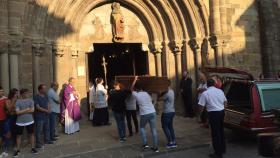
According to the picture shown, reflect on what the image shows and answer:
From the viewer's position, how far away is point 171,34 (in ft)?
43.1

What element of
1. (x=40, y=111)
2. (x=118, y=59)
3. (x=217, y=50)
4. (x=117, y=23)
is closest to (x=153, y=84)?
(x=40, y=111)

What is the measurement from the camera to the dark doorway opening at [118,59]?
45.8 ft

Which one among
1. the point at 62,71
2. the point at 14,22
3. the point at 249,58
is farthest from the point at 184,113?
the point at 14,22

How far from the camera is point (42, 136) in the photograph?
9.12m

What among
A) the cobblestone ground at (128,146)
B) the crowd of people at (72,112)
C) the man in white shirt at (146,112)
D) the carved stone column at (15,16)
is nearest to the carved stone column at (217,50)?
the crowd of people at (72,112)

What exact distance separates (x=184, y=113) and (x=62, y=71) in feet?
14.4

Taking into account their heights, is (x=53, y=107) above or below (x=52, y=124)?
above

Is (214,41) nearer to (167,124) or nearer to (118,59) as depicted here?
(118,59)

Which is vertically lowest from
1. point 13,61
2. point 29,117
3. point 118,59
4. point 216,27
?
point 29,117

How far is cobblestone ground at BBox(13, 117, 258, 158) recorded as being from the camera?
7.72 m

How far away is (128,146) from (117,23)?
17.7ft

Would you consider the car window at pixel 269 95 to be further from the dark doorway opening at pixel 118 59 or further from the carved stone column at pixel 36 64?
the dark doorway opening at pixel 118 59

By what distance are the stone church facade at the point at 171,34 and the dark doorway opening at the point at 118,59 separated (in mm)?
548

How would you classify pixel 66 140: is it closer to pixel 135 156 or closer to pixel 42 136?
pixel 42 136
